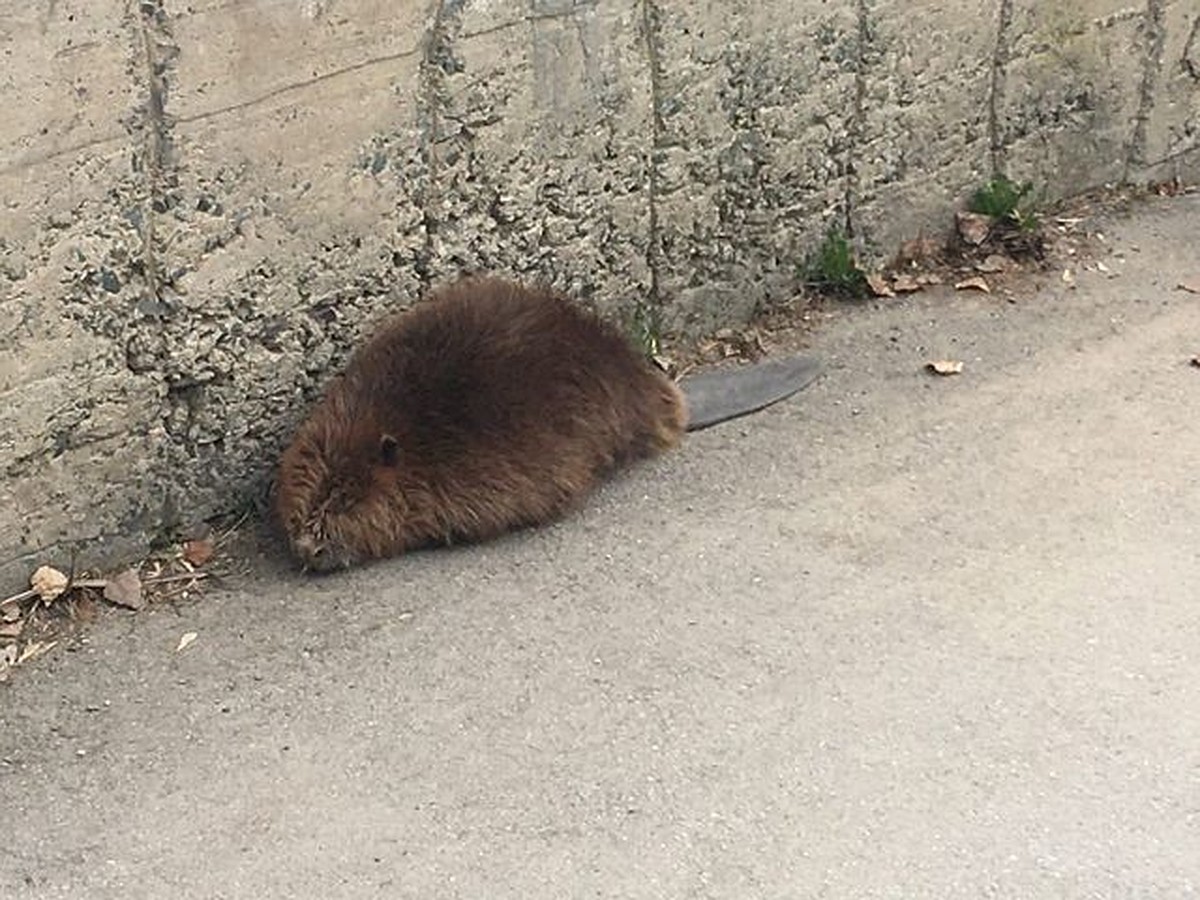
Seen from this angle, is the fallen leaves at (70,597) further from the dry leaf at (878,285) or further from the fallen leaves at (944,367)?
the dry leaf at (878,285)

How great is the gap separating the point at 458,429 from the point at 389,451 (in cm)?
17

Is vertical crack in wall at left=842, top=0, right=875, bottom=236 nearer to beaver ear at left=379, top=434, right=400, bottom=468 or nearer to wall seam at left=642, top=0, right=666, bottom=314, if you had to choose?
wall seam at left=642, top=0, right=666, bottom=314

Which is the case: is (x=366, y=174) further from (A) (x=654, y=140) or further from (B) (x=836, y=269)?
(B) (x=836, y=269)

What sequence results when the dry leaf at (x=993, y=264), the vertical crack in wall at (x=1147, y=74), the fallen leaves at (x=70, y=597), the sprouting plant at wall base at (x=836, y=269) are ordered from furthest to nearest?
the vertical crack in wall at (x=1147, y=74)
the dry leaf at (x=993, y=264)
the sprouting plant at wall base at (x=836, y=269)
the fallen leaves at (x=70, y=597)

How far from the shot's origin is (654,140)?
4.95 meters

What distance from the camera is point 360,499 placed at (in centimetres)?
430

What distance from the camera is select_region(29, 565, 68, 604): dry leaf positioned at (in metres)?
4.21

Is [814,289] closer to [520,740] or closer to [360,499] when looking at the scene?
[360,499]

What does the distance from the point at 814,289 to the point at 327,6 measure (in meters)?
1.80

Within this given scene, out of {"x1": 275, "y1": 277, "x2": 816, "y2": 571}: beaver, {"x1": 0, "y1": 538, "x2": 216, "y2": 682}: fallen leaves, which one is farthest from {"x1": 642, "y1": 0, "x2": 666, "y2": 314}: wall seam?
{"x1": 0, "y1": 538, "x2": 216, "y2": 682}: fallen leaves

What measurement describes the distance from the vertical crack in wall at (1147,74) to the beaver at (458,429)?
7.41 ft

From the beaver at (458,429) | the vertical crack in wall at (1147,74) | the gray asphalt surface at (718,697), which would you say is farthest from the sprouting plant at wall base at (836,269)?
the vertical crack in wall at (1147,74)

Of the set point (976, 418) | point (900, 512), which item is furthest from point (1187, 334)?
point (900, 512)

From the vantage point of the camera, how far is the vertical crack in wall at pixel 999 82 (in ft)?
18.1
